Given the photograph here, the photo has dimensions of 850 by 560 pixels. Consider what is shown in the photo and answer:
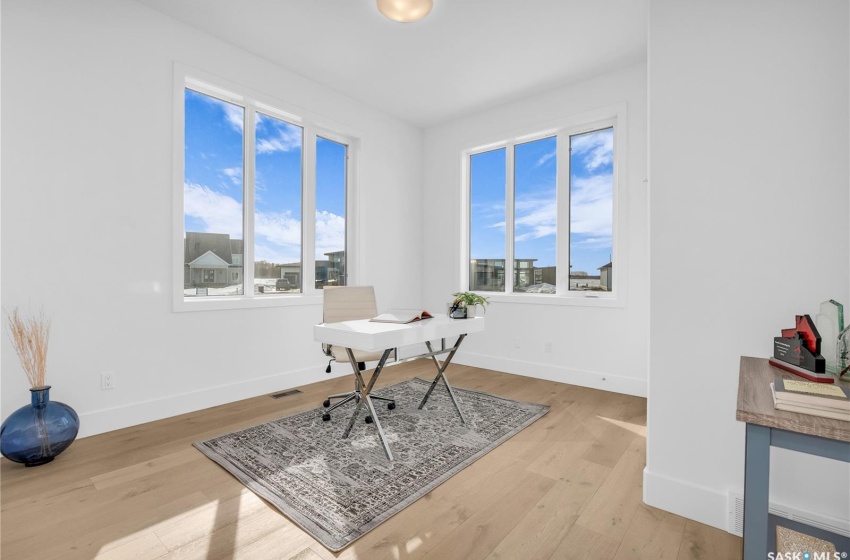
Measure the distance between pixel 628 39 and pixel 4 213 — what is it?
14.7 ft

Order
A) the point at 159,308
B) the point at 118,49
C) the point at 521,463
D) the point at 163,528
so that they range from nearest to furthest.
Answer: the point at 163,528 < the point at 521,463 < the point at 118,49 < the point at 159,308

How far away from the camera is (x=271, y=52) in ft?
11.4

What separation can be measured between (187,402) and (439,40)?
3.50 m

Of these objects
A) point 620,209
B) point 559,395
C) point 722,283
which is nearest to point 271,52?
point 620,209

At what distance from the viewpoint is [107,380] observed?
9.00 ft

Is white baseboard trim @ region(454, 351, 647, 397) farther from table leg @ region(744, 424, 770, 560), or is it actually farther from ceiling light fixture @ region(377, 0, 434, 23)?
ceiling light fixture @ region(377, 0, 434, 23)

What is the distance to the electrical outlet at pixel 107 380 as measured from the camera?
272 cm

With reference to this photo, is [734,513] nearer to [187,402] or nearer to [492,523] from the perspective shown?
[492,523]


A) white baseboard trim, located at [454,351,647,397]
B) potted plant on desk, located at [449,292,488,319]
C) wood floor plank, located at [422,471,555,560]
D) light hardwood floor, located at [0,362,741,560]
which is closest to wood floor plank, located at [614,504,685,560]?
light hardwood floor, located at [0,362,741,560]

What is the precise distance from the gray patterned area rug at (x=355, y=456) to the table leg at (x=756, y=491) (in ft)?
4.40

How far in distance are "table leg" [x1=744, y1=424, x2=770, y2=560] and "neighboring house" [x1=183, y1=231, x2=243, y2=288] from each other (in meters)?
3.51

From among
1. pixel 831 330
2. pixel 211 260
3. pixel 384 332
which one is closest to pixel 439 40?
pixel 384 332

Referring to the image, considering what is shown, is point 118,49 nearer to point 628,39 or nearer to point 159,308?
point 159,308

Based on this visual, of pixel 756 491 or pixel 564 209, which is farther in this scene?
pixel 564 209
